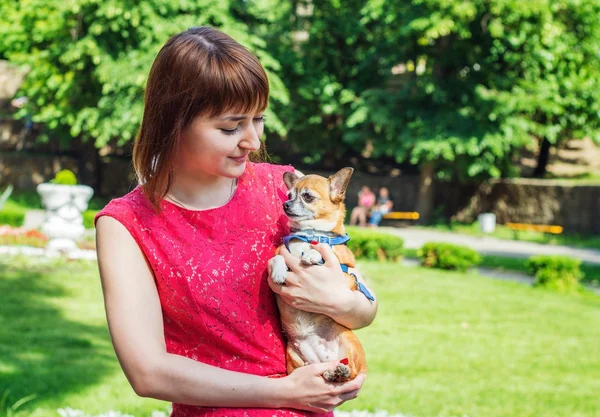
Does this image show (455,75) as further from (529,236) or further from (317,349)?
(317,349)

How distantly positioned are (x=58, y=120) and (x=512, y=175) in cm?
1733

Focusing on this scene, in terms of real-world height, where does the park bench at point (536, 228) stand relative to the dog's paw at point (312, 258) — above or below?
below

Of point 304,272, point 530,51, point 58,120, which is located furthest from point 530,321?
point 58,120

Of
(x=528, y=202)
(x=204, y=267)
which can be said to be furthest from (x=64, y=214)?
(x=528, y=202)

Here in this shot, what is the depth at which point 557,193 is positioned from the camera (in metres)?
26.5

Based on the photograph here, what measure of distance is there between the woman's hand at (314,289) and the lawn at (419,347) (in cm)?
448

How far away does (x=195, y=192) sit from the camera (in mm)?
2484

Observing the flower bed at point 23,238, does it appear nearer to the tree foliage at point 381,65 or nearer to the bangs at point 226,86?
the tree foliage at point 381,65

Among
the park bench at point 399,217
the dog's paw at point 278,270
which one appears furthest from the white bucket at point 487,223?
the dog's paw at point 278,270

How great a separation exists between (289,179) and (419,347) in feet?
25.0

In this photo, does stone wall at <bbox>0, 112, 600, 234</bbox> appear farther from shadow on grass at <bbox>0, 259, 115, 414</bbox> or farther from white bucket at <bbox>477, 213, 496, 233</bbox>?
shadow on grass at <bbox>0, 259, 115, 414</bbox>

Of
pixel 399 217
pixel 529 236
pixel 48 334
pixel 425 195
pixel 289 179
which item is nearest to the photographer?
pixel 289 179

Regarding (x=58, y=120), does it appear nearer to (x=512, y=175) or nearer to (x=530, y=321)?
(x=512, y=175)

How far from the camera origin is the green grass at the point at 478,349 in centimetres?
766
